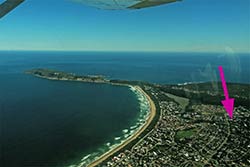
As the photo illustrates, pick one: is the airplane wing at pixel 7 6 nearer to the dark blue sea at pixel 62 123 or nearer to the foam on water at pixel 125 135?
the foam on water at pixel 125 135

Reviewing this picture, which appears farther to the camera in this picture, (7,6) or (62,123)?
(62,123)

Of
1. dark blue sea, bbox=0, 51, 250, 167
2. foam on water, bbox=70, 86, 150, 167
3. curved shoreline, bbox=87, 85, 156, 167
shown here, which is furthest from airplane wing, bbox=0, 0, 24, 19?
dark blue sea, bbox=0, 51, 250, 167

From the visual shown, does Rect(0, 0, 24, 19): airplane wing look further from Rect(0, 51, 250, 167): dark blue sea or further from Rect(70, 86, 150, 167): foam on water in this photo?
Rect(0, 51, 250, 167): dark blue sea

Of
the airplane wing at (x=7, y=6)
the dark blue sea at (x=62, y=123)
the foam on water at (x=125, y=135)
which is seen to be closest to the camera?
the airplane wing at (x=7, y=6)

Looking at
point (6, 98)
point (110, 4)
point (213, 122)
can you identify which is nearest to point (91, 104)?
point (6, 98)

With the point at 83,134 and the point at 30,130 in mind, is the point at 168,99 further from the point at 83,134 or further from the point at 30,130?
the point at 30,130

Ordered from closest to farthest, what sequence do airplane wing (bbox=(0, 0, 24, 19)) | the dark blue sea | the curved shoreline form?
airplane wing (bbox=(0, 0, 24, 19)), the curved shoreline, the dark blue sea

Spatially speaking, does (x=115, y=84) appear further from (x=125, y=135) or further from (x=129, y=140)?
(x=129, y=140)

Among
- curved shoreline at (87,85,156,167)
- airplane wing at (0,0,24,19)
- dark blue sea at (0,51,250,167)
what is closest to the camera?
airplane wing at (0,0,24,19)

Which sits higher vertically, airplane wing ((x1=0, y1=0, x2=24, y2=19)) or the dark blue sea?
airplane wing ((x1=0, y1=0, x2=24, y2=19))

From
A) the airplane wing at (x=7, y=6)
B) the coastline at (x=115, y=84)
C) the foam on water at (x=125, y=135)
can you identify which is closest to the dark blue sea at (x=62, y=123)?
the foam on water at (x=125, y=135)

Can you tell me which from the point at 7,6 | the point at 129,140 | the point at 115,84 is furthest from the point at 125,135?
the point at 115,84
